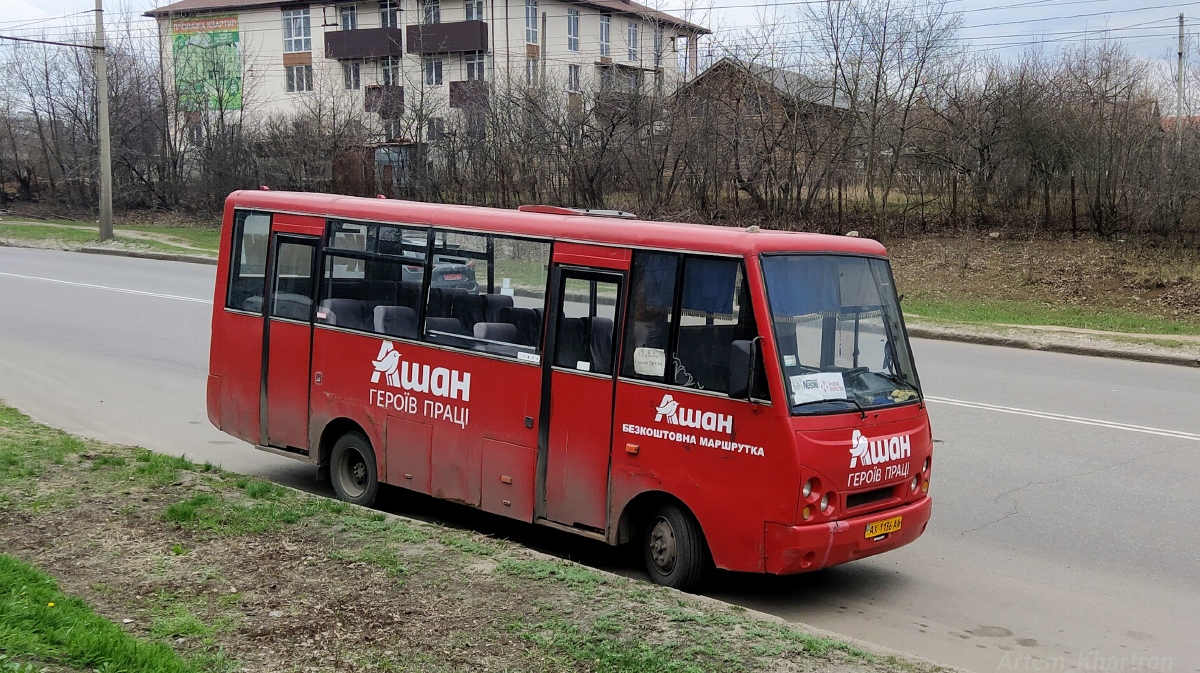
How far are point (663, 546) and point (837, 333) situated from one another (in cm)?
183

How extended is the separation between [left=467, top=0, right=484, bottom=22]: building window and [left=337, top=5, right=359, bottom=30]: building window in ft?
26.3

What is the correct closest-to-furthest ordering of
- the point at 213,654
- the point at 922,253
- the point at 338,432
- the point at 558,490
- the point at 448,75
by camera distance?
the point at 213,654 < the point at 558,490 < the point at 338,432 < the point at 922,253 < the point at 448,75

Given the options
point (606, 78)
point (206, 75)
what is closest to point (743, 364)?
point (606, 78)

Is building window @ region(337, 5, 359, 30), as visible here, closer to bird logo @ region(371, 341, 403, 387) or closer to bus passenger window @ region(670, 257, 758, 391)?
bird logo @ region(371, 341, 403, 387)

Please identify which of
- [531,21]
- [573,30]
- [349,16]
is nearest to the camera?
[531,21]

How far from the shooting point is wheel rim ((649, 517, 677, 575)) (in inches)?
283

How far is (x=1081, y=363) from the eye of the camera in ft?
56.3

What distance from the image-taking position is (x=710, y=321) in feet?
23.0

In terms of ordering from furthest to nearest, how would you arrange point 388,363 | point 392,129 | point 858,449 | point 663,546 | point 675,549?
point 392,129
point 388,363
point 663,546
point 675,549
point 858,449

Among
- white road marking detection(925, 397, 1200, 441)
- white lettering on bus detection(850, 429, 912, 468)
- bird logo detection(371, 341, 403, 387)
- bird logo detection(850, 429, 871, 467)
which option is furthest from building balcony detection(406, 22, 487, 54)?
bird logo detection(850, 429, 871, 467)

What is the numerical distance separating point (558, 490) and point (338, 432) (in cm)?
265

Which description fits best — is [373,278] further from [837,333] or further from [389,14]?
[389,14]

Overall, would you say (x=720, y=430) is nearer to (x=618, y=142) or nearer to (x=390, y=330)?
(x=390, y=330)

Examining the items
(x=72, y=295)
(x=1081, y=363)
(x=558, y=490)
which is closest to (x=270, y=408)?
(x=558, y=490)
